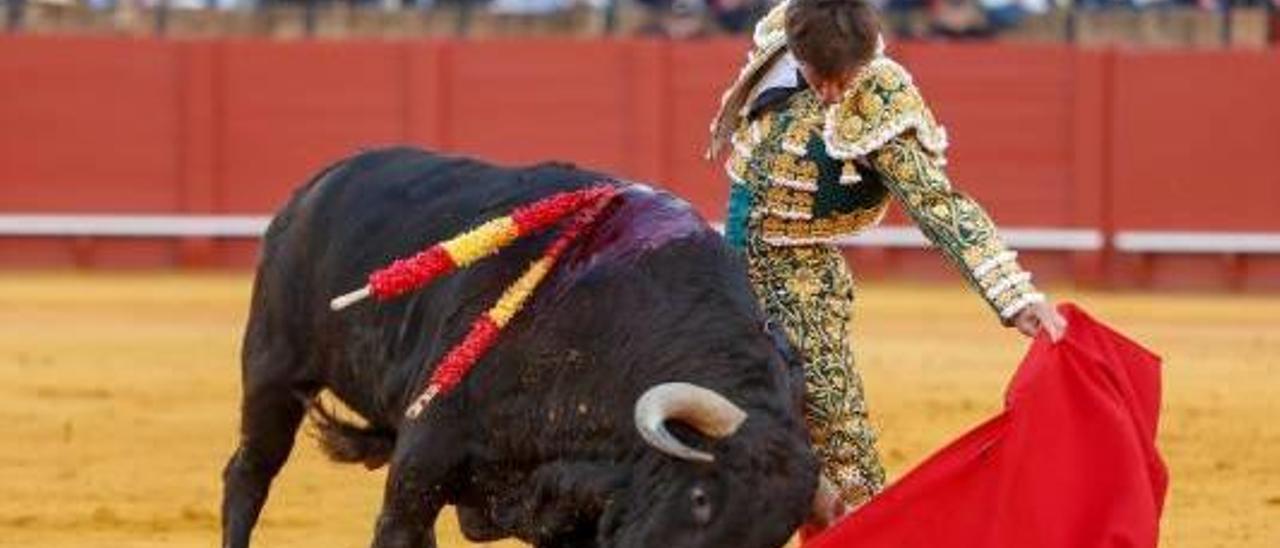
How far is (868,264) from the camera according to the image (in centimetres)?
1595

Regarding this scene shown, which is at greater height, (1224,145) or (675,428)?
(675,428)

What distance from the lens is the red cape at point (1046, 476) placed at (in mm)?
4684

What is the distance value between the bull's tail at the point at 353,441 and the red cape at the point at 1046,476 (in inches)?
44.9

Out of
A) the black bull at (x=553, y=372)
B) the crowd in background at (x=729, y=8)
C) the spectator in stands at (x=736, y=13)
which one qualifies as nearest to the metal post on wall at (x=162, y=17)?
the crowd in background at (x=729, y=8)

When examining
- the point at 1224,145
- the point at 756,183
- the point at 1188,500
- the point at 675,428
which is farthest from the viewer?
the point at 1224,145

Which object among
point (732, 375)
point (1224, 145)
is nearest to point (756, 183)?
point (732, 375)

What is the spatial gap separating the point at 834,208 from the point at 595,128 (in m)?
11.3

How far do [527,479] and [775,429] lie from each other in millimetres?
522

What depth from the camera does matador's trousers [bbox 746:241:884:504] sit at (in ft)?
16.1

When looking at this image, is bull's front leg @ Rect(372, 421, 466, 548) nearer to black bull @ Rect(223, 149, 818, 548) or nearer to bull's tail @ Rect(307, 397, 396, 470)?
black bull @ Rect(223, 149, 818, 548)

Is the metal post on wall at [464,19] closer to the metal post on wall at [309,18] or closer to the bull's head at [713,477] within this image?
the metal post on wall at [309,18]

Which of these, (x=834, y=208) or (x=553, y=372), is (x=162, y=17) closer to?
(x=553, y=372)

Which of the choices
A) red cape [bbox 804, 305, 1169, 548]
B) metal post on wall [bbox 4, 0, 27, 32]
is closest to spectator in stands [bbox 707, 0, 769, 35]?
metal post on wall [bbox 4, 0, 27, 32]

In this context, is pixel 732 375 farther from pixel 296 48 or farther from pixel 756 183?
pixel 296 48
